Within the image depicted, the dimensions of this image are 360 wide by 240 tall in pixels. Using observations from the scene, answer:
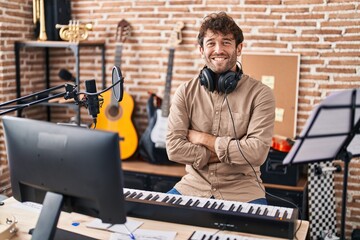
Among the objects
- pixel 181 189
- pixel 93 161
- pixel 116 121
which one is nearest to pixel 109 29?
pixel 116 121

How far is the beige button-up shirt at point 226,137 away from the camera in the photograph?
2.37 meters

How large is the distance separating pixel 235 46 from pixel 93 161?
131 centimetres

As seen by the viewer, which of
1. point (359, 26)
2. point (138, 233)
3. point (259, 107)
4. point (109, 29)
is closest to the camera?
point (138, 233)

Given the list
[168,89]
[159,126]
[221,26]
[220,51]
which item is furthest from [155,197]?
[168,89]

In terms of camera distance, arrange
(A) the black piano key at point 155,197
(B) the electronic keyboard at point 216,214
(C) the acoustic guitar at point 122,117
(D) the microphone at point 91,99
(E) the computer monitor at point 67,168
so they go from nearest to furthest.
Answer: (E) the computer monitor at point 67,168 → (B) the electronic keyboard at point 216,214 → (D) the microphone at point 91,99 → (A) the black piano key at point 155,197 → (C) the acoustic guitar at point 122,117

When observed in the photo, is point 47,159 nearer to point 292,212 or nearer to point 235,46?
point 292,212

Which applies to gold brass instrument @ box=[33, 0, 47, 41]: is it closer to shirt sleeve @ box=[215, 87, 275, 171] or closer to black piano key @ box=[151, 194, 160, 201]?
shirt sleeve @ box=[215, 87, 275, 171]

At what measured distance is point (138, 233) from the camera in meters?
1.82

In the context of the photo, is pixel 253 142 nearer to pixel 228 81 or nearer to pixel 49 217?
pixel 228 81

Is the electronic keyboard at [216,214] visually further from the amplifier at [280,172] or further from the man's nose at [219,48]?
the amplifier at [280,172]

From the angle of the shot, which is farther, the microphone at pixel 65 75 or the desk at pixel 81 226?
the microphone at pixel 65 75

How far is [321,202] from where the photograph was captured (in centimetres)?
348

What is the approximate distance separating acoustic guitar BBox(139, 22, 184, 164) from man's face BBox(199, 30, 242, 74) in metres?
1.35

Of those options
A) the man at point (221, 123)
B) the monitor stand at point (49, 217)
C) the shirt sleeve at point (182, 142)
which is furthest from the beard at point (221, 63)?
the monitor stand at point (49, 217)
